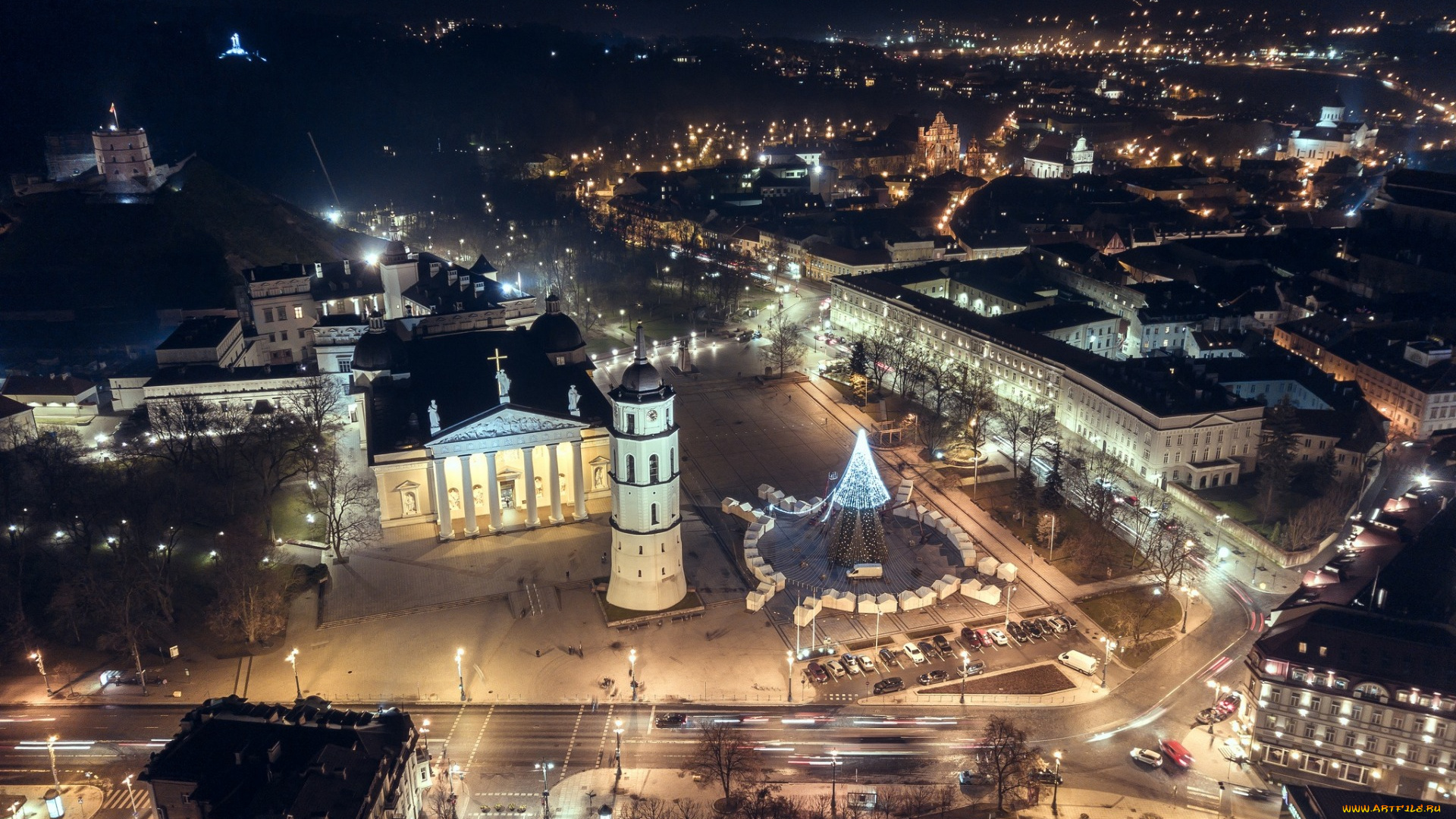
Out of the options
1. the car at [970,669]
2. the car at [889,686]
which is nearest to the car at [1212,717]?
the car at [970,669]

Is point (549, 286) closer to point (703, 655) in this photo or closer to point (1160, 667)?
point (703, 655)

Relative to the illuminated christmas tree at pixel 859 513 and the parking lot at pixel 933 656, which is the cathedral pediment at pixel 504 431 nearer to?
the illuminated christmas tree at pixel 859 513

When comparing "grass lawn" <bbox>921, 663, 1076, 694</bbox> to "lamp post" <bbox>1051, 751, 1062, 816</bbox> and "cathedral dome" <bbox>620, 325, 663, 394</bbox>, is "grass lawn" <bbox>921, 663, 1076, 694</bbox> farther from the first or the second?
"cathedral dome" <bbox>620, 325, 663, 394</bbox>

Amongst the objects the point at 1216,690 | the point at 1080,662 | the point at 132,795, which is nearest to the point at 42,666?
the point at 132,795

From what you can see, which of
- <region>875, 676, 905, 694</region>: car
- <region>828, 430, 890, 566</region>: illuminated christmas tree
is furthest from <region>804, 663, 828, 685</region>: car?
<region>828, 430, 890, 566</region>: illuminated christmas tree

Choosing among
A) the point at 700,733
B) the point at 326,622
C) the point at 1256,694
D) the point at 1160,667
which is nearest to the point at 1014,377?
the point at 1160,667
